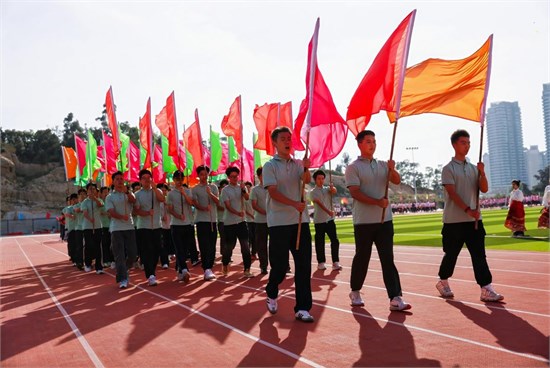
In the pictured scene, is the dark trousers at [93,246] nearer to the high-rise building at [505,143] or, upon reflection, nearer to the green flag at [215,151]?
the green flag at [215,151]

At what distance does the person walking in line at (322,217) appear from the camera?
11.7m

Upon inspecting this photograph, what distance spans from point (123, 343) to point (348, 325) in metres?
2.31

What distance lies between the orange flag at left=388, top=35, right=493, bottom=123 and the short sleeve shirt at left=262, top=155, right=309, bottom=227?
181 cm

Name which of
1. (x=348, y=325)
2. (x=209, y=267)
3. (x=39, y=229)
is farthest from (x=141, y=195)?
(x=39, y=229)

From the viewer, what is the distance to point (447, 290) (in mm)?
7375

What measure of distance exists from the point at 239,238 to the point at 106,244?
5.07 metres

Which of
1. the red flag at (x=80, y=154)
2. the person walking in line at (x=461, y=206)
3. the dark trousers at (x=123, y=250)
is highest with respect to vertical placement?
the red flag at (x=80, y=154)

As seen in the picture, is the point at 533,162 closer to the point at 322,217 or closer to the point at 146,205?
the point at 322,217

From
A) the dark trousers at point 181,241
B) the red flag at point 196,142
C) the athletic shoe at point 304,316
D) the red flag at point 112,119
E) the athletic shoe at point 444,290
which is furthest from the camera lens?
the red flag at point 112,119

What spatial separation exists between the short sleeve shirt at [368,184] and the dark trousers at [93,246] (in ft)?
28.3

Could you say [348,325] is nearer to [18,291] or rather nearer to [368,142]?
[368,142]

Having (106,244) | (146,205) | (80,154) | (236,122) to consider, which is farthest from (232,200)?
(80,154)

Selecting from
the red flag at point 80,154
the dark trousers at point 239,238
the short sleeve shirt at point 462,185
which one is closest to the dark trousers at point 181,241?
the dark trousers at point 239,238

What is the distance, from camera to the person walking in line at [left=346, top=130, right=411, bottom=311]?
267 inches
